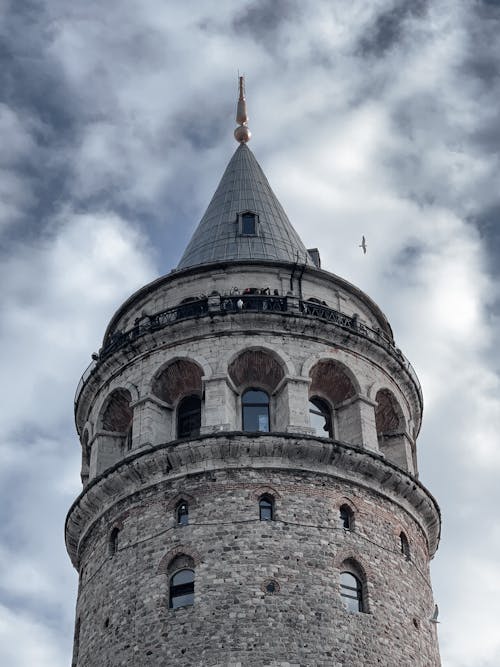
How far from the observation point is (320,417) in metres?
34.8

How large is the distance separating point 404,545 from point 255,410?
5882 millimetres

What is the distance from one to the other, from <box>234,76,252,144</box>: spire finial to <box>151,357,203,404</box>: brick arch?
50.4ft

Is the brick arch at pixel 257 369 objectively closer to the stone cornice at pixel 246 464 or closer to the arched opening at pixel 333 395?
the arched opening at pixel 333 395

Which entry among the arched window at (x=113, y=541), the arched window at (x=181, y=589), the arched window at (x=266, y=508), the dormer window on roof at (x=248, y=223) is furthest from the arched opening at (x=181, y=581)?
the dormer window on roof at (x=248, y=223)

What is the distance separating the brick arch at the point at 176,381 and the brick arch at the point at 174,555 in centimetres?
601

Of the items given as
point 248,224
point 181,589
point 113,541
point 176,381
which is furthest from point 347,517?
point 248,224

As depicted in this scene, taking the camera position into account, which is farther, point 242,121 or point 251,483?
point 242,121

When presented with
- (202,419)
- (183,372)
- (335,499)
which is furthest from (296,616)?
(183,372)

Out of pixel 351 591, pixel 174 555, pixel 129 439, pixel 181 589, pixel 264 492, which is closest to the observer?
pixel 181 589

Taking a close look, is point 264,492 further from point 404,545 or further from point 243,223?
point 243,223

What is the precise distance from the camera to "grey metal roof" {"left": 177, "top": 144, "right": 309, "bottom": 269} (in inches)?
1542

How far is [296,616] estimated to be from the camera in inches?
1125

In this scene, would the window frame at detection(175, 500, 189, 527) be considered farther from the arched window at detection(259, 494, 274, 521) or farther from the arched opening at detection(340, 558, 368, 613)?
the arched opening at detection(340, 558, 368, 613)

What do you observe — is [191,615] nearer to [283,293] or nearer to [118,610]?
[118,610]
